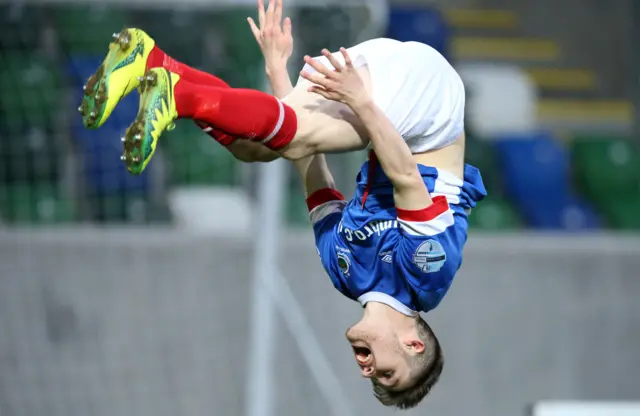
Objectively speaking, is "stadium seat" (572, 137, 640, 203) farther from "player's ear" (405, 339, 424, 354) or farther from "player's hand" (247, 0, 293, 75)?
"player's ear" (405, 339, 424, 354)

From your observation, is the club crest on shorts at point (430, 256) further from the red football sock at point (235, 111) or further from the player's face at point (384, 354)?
the red football sock at point (235, 111)

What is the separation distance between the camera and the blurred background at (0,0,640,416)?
6.86 meters

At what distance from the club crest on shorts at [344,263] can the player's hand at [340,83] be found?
1.82 ft

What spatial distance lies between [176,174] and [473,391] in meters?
2.03

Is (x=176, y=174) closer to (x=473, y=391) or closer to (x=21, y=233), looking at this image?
(x=21, y=233)

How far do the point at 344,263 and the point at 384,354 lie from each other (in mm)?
311

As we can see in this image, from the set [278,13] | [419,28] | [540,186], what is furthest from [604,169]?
[278,13]

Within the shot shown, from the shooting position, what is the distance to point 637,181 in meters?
8.68

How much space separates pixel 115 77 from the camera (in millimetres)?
3738

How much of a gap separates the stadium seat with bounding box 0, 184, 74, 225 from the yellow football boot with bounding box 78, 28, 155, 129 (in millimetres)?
3386

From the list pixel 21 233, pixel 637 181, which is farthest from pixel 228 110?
pixel 637 181

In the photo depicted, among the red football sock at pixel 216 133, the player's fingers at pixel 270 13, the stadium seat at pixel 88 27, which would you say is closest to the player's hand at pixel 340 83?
the red football sock at pixel 216 133

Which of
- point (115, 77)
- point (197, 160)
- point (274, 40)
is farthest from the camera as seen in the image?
point (197, 160)

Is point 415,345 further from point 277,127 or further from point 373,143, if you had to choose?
point 277,127
